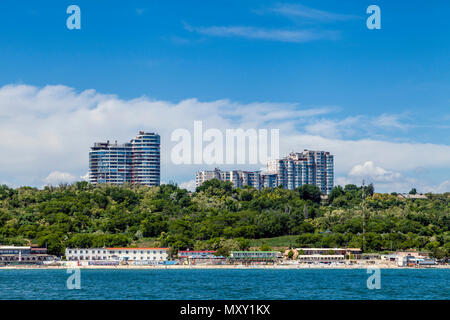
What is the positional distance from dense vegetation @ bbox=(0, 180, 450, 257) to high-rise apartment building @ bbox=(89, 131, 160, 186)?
26.0 metres

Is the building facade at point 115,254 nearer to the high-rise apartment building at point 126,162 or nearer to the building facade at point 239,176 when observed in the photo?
the high-rise apartment building at point 126,162

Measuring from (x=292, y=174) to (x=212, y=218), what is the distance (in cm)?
6262

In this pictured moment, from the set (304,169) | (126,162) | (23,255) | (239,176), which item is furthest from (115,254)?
(304,169)

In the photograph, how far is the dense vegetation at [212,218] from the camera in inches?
3123

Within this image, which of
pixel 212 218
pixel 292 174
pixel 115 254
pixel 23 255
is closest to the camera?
pixel 23 255

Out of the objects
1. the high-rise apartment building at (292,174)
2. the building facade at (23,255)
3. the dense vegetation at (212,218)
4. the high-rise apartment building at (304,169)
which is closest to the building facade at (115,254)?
the dense vegetation at (212,218)

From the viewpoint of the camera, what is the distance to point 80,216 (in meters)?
88.0

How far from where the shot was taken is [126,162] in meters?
139

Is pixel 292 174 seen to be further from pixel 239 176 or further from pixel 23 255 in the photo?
pixel 23 255

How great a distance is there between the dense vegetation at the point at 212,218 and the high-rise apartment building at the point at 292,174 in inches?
1369

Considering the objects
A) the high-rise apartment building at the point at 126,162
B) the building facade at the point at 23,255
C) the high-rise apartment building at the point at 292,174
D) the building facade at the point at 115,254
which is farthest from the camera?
the high-rise apartment building at the point at 292,174

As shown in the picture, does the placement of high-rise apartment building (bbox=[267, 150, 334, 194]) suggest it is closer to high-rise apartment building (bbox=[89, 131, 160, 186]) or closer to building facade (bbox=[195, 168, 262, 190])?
building facade (bbox=[195, 168, 262, 190])
